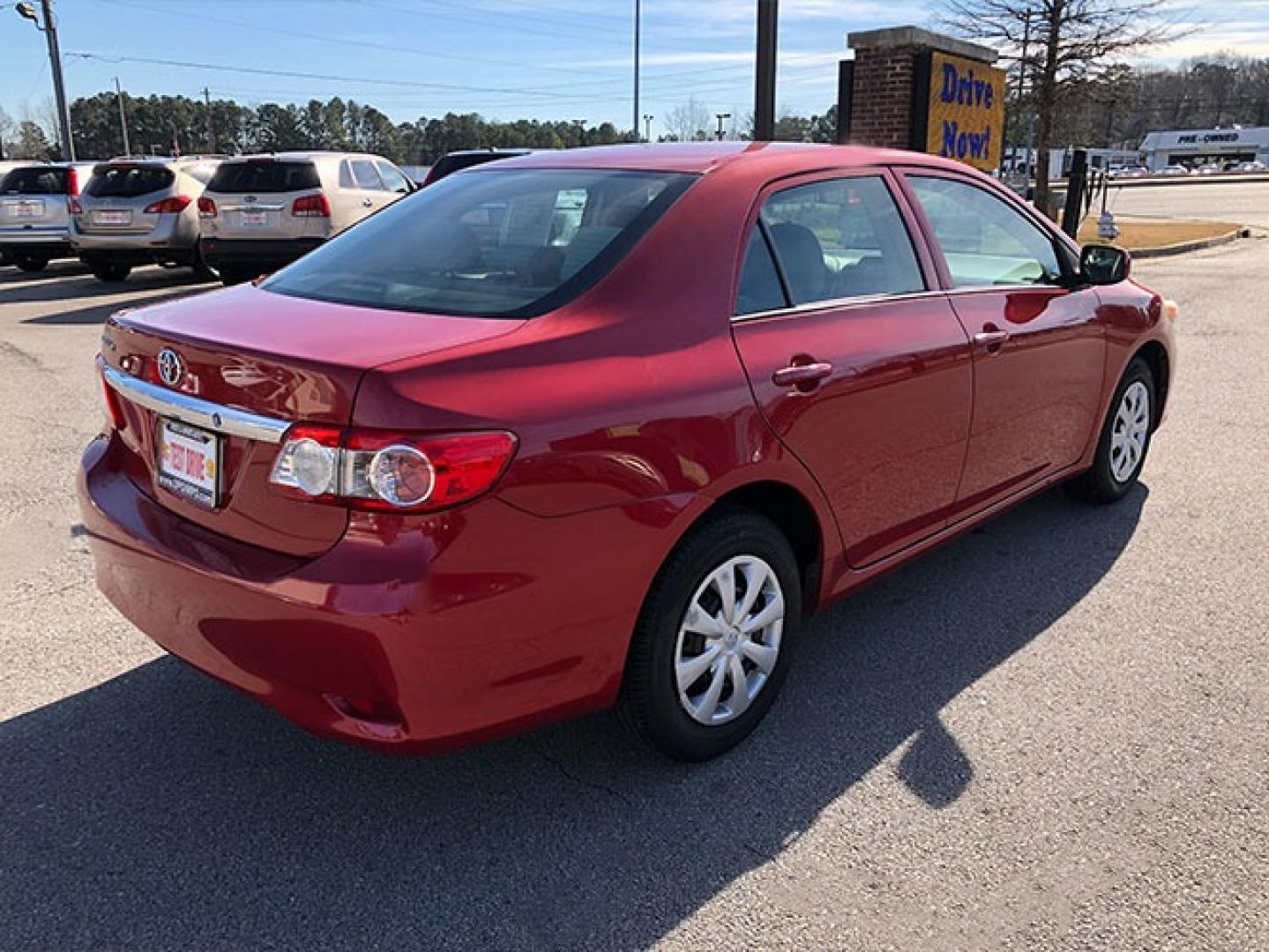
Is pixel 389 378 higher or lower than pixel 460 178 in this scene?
lower

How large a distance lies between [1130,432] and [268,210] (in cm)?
1026

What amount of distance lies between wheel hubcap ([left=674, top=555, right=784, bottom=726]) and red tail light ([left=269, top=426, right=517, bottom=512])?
0.77 meters

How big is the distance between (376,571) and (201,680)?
1528mm

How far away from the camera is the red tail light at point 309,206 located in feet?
40.4

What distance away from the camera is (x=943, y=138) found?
14.8 meters

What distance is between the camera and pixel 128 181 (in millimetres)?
14195

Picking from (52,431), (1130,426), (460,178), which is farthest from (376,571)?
(52,431)

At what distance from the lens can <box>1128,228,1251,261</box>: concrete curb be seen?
19.3 metres

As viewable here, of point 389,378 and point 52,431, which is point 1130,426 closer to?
point 389,378

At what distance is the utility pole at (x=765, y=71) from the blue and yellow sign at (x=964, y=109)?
2628mm

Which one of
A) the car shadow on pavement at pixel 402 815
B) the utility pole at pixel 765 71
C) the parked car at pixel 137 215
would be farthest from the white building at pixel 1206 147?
the car shadow on pavement at pixel 402 815

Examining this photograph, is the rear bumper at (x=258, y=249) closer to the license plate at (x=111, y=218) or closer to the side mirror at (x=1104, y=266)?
Result: the license plate at (x=111, y=218)

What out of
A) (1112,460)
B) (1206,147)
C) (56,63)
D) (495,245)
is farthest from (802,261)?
(1206,147)

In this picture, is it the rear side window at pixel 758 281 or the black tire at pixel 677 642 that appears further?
the rear side window at pixel 758 281
